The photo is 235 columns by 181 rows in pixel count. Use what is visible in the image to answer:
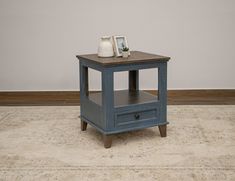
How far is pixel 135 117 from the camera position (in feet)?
10.9

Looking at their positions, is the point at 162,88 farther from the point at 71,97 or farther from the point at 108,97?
the point at 71,97

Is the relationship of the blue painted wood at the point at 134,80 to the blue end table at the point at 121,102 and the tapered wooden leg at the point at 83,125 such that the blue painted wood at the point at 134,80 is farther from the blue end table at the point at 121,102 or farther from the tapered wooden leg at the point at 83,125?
the tapered wooden leg at the point at 83,125

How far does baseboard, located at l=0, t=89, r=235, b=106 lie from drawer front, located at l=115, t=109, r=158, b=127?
1.28 m

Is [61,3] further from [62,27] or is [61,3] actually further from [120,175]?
[120,175]

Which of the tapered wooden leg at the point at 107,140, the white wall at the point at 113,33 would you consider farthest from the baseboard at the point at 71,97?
the tapered wooden leg at the point at 107,140

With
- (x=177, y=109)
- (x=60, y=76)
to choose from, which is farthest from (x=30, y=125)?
(x=177, y=109)


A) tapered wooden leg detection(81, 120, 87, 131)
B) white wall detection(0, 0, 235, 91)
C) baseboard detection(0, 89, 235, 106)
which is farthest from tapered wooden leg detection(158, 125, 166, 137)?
white wall detection(0, 0, 235, 91)

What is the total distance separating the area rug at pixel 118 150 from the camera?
8.97 ft

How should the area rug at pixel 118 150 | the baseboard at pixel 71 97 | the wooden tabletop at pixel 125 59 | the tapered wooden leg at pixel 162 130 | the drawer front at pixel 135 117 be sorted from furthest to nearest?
the baseboard at pixel 71 97 → the tapered wooden leg at pixel 162 130 → the drawer front at pixel 135 117 → the wooden tabletop at pixel 125 59 → the area rug at pixel 118 150

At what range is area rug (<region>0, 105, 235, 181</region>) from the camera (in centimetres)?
273

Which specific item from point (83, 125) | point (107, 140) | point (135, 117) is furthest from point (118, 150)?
point (83, 125)

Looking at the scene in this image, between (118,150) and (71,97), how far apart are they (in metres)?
1.80

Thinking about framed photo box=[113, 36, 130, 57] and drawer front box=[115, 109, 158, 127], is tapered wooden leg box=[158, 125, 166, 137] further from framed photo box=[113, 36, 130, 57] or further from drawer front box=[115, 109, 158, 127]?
framed photo box=[113, 36, 130, 57]

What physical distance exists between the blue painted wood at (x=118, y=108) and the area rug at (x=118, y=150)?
0.14 m
